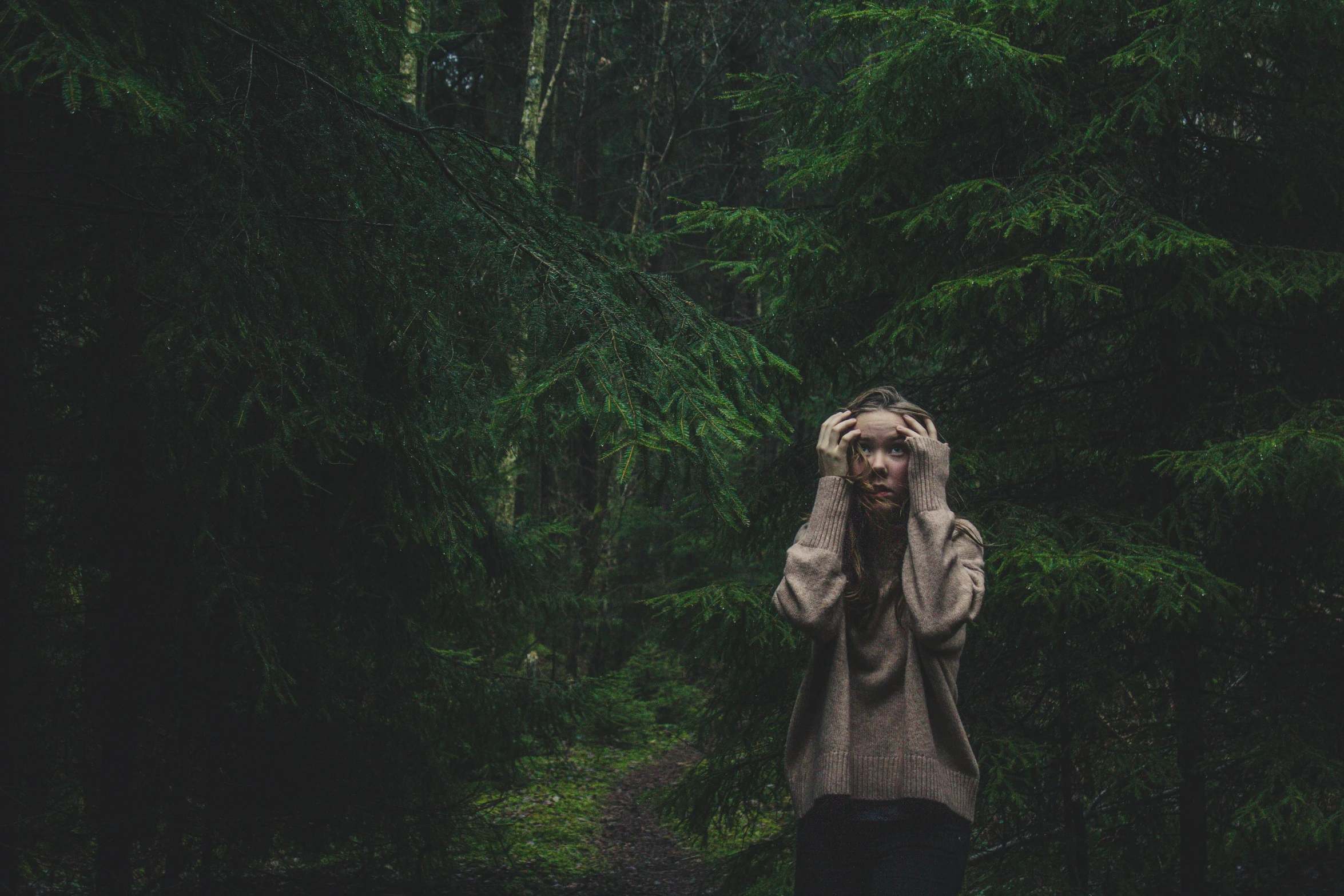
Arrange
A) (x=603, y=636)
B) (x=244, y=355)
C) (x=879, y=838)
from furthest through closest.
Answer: (x=603, y=636) < (x=244, y=355) < (x=879, y=838)

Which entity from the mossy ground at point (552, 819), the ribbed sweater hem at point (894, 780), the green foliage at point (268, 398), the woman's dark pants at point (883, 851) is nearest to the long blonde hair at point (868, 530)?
the ribbed sweater hem at point (894, 780)

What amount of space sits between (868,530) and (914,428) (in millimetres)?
296

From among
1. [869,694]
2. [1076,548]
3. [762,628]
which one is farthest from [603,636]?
[869,694]

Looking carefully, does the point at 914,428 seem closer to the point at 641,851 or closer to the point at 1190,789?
the point at 1190,789

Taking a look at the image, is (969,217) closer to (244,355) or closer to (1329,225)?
(1329,225)

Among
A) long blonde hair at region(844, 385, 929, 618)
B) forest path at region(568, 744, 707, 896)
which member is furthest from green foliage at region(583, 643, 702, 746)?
long blonde hair at region(844, 385, 929, 618)

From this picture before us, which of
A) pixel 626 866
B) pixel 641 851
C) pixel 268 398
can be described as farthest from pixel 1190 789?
pixel 641 851

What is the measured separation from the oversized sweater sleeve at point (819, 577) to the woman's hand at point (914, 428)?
188 millimetres

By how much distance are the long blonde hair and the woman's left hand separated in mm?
28

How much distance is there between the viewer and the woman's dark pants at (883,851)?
7.57 feet

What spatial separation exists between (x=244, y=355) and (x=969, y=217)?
10.6 ft

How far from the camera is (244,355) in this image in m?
3.63

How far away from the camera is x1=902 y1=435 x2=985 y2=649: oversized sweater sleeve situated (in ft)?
7.77

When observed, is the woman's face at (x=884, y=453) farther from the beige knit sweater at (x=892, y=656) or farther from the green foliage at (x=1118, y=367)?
the green foliage at (x=1118, y=367)
